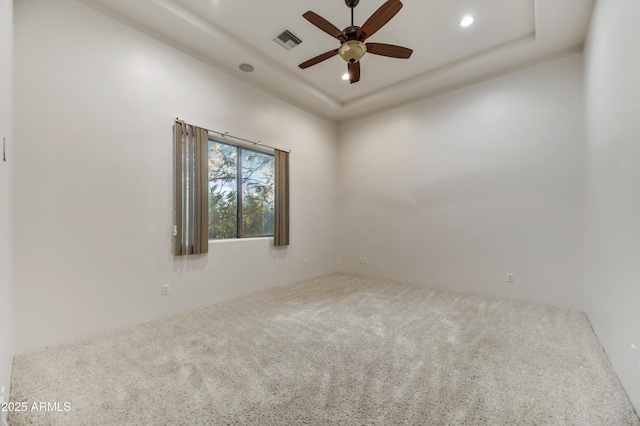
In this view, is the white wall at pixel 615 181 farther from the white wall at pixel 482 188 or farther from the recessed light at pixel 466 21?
the recessed light at pixel 466 21

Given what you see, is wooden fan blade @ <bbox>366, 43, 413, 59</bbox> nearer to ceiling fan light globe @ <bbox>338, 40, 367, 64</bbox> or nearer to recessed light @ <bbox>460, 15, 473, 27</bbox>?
ceiling fan light globe @ <bbox>338, 40, 367, 64</bbox>

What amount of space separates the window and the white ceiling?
1112 mm

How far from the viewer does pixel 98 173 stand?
94.7 inches

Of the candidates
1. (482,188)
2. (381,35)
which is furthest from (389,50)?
(482,188)

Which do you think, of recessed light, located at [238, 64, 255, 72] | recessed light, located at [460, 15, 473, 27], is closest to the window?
recessed light, located at [238, 64, 255, 72]

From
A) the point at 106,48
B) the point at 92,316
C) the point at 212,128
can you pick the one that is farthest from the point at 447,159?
the point at 92,316

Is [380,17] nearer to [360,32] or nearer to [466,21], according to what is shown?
[360,32]

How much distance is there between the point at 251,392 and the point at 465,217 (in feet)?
11.5

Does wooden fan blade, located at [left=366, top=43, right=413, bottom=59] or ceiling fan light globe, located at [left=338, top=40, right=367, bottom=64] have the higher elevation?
wooden fan blade, located at [left=366, top=43, right=413, bottom=59]

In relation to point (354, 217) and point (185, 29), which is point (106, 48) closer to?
point (185, 29)

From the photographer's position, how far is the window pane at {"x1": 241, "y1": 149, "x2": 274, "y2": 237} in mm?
3824

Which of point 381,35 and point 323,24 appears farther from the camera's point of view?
point 381,35

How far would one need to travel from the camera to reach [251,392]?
1.60m

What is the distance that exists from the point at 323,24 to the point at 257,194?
2444 millimetres
